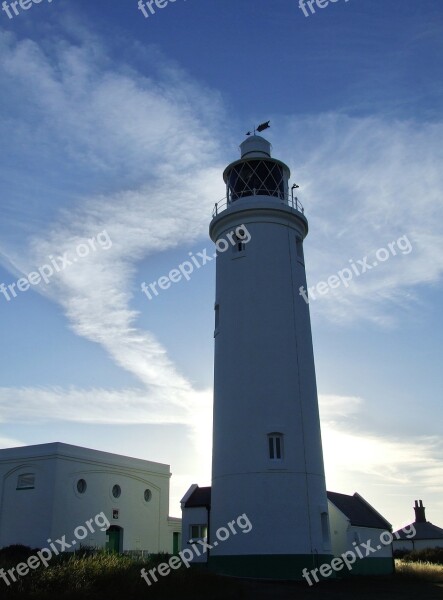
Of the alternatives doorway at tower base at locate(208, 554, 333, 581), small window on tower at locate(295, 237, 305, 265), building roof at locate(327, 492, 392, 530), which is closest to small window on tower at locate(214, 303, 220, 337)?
small window on tower at locate(295, 237, 305, 265)

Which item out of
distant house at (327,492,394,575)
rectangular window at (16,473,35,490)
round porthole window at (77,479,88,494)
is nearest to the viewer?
distant house at (327,492,394,575)

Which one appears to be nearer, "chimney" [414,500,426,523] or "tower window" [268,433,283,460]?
"tower window" [268,433,283,460]

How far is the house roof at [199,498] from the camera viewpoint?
21594mm

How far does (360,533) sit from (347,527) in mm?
1327

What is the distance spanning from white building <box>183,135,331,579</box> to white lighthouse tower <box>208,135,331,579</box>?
1.3 inches

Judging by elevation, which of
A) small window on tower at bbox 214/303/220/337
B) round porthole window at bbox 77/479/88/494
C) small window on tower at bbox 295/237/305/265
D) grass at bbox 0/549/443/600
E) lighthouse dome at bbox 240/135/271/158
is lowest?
grass at bbox 0/549/443/600

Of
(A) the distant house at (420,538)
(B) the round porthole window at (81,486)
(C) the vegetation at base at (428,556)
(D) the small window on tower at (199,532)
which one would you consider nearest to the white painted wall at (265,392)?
(D) the small window on tower at (199,532)

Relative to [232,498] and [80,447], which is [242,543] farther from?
[80,447]

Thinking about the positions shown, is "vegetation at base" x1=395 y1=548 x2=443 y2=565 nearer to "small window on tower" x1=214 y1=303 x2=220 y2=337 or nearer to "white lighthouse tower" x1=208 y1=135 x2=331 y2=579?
"white lighthouse tower" x1=208 y1=135 x2=331 y2=579

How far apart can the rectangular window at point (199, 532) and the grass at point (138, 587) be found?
426 centimetres

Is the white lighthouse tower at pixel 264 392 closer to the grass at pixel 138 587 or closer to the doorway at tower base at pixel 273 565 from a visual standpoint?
the doorway at tower base at pixel 273 565

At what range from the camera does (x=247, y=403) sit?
1977 cm

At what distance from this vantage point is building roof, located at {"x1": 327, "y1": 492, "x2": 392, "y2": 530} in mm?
24531

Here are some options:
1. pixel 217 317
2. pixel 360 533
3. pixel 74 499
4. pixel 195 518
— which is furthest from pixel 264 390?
pixel 74 499
